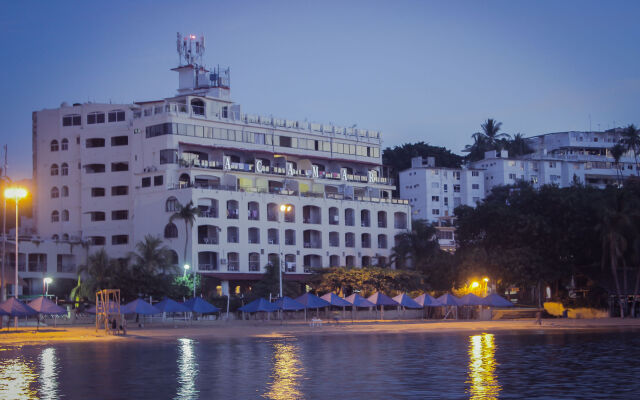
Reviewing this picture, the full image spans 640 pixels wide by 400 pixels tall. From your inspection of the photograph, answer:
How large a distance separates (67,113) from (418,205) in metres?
56.8

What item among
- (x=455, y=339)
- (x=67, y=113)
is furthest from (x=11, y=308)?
(x=67, y=113)

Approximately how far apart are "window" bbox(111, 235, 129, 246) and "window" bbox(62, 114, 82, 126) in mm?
13962

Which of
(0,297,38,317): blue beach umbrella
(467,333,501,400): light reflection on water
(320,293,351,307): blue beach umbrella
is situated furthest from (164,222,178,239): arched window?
(467,333,501,400): light reflection on water

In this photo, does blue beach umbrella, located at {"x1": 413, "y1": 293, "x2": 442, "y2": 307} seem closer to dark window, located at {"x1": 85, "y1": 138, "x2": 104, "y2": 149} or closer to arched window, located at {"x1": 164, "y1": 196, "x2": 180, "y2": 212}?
arched window, located at {"x1": 164, "y1": 196, "x2": 180, "y2": 212}

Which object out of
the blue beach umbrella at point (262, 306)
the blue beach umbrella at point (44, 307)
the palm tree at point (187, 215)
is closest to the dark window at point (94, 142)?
the palm tree at point (187, 215)

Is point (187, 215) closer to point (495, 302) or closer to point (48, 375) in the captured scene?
point (495, 302)

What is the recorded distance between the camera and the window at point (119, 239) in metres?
97.8

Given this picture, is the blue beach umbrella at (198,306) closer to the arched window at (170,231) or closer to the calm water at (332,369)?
the calm water at (332,369)

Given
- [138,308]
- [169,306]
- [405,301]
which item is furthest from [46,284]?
[405,301]

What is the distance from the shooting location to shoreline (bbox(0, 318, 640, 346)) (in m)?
57.9

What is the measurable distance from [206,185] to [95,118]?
54.7 ft

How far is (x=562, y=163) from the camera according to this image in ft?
479

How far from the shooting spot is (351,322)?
252 ft

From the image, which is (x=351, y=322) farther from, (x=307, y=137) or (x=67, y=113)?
(x=67, y=113)
